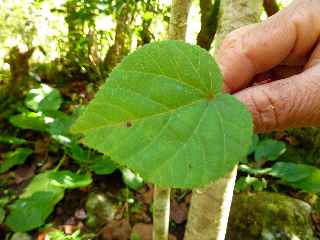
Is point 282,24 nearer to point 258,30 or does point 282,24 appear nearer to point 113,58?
point 258,30

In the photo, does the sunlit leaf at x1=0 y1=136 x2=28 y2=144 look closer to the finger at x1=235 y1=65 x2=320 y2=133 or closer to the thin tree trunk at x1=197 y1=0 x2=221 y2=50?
the thin tree trunk at x1=197 y1=0 x2=221 y2=50

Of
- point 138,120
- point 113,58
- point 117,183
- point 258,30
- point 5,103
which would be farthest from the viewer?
point 113,58

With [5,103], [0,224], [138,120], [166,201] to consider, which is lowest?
[0,224]

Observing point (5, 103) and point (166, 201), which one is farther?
point (5, 103)

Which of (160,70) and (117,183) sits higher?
(160,70)

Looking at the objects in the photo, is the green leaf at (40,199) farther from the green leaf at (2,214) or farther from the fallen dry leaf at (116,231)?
the fallen dry leaf at (116,231)

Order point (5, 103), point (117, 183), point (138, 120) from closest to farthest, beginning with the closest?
point (138, 120), point (117, 183), point (5, 103)

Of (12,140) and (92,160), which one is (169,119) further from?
(12,140)

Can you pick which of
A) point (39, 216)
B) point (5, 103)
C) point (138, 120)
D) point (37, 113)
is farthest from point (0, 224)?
point (138, 120)
